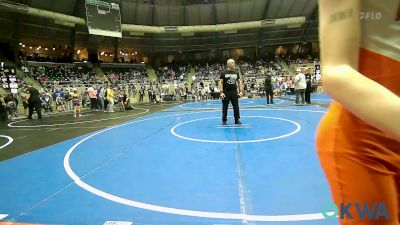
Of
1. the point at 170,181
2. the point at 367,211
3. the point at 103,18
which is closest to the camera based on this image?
the point at 367,211

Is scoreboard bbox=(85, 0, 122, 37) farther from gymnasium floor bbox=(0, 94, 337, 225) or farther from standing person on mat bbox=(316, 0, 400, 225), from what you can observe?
standing person on mat bbox=(316, 0, 400, 225)

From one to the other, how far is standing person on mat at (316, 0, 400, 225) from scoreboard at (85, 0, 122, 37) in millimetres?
31589

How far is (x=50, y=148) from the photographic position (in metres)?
6.89

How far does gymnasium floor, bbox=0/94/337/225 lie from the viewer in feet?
9.75

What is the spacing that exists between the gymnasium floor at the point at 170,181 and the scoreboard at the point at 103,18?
25.2 m

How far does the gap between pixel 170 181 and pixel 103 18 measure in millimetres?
29932

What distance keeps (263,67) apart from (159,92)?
51.4ft

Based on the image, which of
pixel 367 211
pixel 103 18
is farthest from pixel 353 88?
pixel 103 18

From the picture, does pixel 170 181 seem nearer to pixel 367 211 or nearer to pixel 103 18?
pixel 367 211

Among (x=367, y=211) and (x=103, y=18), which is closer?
(x=367, y=211)

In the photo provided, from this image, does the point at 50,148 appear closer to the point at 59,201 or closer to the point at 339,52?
the point at 59,201

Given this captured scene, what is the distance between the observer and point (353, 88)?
2.45 ft

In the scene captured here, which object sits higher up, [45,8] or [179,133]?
[45,8]

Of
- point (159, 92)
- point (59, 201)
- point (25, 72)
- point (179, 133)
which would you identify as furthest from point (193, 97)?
point (59, 201)
